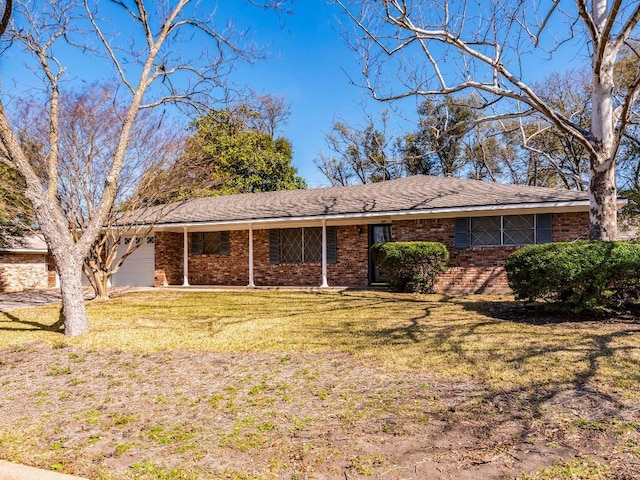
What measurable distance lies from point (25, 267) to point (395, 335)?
18.4m

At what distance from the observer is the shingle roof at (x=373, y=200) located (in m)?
12.2

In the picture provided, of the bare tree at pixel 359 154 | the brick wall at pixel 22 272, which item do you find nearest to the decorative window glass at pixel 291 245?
the brick wall at pixel 22 272

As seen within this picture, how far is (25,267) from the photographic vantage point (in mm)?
18312

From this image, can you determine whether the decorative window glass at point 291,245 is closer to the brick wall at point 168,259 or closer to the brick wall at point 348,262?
the brick wall at point 348,262

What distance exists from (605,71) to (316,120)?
797 inches

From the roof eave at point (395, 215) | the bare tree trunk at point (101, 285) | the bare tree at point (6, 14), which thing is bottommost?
the bare tree trunk at point (101, 285)

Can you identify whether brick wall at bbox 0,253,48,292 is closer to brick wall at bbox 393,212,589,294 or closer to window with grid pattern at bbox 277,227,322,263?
window with grid pattern at bbox 277,227,322,263

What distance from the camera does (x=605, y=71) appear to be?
807 centimetres

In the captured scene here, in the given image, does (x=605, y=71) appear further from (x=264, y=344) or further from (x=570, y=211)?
(x=264, y=344)

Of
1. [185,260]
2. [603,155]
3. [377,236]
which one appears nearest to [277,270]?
[185,260]

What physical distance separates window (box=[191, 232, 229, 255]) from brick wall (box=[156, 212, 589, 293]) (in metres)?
0.21

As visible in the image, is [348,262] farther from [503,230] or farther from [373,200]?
[503,230]

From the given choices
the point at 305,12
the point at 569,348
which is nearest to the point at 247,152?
the point at 305,12

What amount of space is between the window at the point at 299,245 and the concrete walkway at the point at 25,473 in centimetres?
1224
